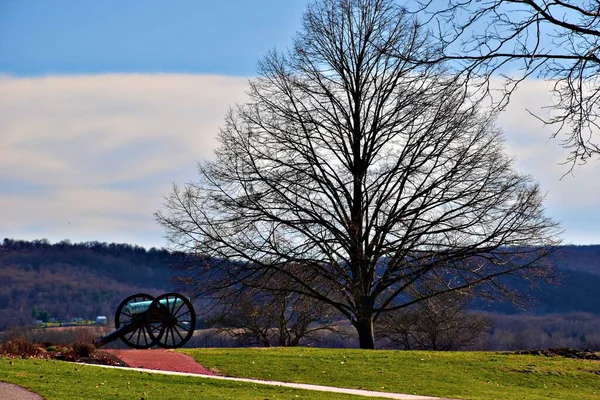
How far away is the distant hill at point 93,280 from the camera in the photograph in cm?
10675

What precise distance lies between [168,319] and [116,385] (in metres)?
10.2

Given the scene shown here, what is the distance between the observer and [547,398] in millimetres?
18375

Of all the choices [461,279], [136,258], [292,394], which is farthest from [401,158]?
[136,258]

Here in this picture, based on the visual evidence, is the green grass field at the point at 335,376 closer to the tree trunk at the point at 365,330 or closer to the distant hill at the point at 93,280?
the tree trunk at the point at 365,330

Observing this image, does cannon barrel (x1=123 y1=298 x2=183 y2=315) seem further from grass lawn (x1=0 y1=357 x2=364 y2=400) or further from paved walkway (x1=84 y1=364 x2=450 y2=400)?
grass lawn (x1=0 y1=357 x2=364 y2=400)

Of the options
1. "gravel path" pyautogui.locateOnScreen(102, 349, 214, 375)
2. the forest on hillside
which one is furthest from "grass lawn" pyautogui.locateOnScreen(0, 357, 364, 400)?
the forest on hillside

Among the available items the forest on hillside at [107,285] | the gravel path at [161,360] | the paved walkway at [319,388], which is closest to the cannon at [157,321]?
the gravel path at [161,360]

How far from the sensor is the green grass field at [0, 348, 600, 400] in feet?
49.9

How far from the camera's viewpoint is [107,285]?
115 metres

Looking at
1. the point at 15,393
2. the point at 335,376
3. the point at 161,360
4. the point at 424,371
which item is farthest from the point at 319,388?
the point at 15,393

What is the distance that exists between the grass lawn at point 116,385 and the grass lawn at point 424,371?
103 inches

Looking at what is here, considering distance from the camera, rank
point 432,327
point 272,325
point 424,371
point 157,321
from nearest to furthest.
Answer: point 424,371 < point 157,321 < point 272,325 < point 432,327

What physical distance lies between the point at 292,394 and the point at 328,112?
45.9 feet

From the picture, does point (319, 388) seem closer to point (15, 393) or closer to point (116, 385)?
point (116, 385)
